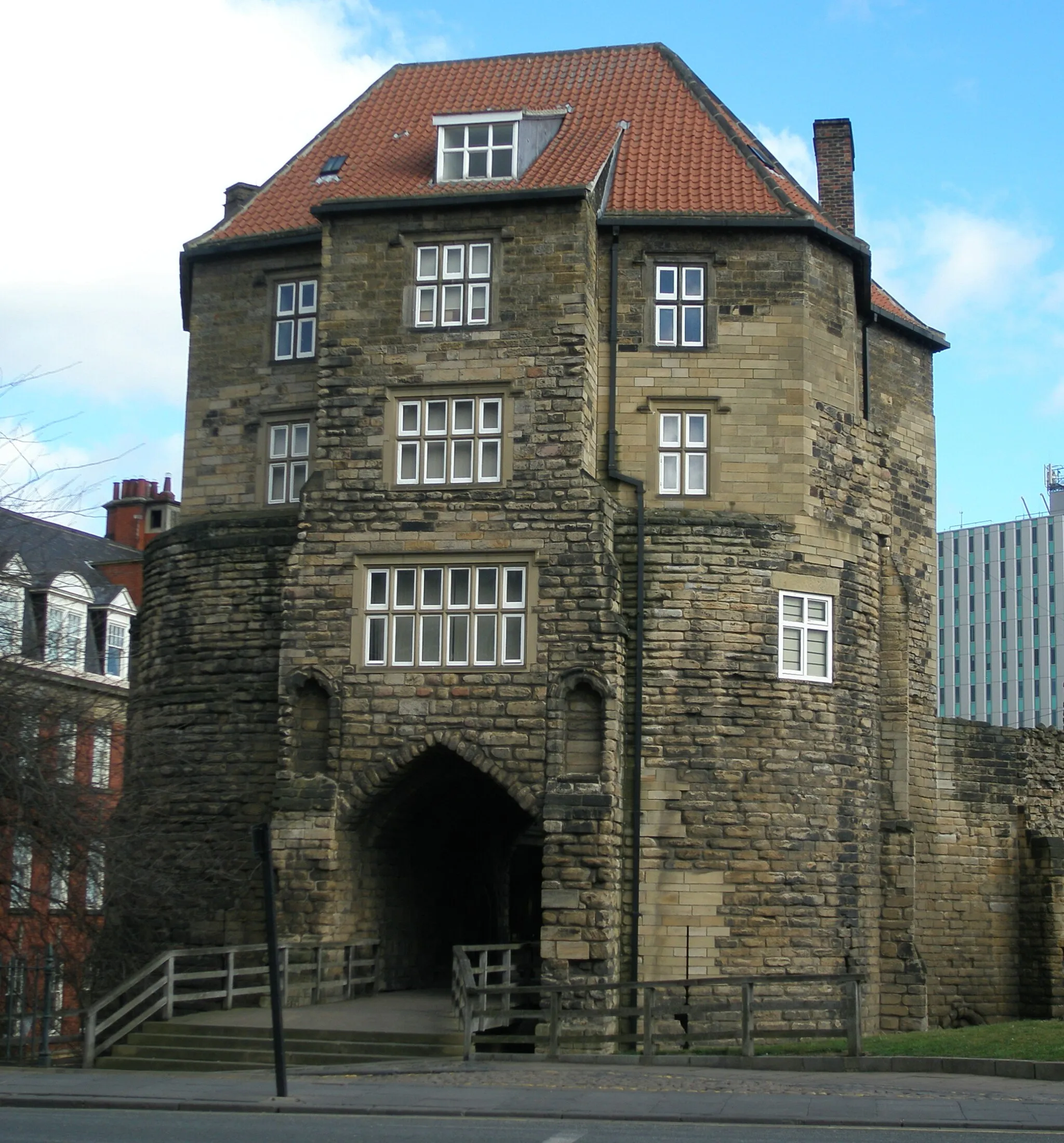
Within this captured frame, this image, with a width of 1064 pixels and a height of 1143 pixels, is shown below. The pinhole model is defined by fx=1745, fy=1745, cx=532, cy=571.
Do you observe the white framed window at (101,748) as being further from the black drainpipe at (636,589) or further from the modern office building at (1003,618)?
the modern office building at (1003,618)

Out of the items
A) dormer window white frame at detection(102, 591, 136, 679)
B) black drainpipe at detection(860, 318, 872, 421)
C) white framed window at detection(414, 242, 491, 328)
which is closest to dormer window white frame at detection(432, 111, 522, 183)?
white framed window at detection(414, 242, 491, 328)

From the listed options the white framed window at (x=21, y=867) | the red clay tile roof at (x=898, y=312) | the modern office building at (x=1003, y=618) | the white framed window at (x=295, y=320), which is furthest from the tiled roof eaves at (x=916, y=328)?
the modern office building at (x=1003, y=618)

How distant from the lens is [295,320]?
97.0 feet

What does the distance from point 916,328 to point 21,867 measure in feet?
65.1

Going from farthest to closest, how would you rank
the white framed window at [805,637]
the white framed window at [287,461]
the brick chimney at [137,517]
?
the brick chimney at [137,517] → the white framed window at [287,461] → the white framed window at [805,637]

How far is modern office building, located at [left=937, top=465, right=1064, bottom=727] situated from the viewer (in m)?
111

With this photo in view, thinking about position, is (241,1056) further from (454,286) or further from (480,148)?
(480,148)

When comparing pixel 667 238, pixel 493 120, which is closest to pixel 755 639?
pixel 667 238

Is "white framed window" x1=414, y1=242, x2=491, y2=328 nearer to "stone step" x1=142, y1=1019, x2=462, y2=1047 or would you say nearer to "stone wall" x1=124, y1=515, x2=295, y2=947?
"stone wall" x1=124, y1=515, x2=295, y2=947

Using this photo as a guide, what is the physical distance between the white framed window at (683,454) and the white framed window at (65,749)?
1024cm

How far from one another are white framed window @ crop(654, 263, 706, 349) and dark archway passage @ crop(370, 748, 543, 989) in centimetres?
744

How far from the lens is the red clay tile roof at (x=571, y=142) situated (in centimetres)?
2797

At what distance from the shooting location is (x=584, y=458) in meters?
26.2

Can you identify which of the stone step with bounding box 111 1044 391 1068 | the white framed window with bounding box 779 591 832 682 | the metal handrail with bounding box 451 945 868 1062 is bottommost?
the stone step with bounding box 111 1044 391 1068
